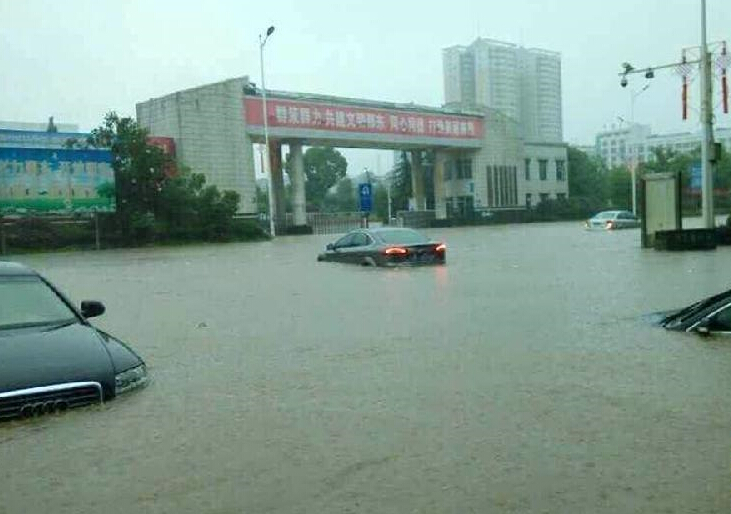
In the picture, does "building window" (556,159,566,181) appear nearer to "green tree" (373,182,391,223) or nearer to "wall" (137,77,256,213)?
"green tree" (373,182,391,223)

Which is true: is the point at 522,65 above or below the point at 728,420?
above

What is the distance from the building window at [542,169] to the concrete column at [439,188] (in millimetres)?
13454

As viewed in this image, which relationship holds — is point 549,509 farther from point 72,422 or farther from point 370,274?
point 370,274

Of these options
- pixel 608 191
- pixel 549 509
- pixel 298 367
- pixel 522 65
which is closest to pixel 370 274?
pixel 298 367

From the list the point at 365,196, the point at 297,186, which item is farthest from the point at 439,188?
the point at 365,196

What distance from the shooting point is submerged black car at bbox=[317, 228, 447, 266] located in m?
20.0

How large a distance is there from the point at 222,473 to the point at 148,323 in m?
7.36

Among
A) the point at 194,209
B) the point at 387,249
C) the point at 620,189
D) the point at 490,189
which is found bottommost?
the point at 387,249

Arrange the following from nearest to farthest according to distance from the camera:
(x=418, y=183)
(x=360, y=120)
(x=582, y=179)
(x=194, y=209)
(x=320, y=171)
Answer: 1. (x=194, y=209)
2. (x=360, y=120)
3. (x=418, y=183)
4. (x=582, y=179)
5. (x=320, y=171)

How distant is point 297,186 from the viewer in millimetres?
56375

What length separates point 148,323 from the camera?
459 inches

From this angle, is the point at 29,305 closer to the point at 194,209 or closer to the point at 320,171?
the point at 194,209

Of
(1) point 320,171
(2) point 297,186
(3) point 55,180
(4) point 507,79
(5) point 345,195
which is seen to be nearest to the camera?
(3) point 55,180

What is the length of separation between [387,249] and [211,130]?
33469 millimetres
